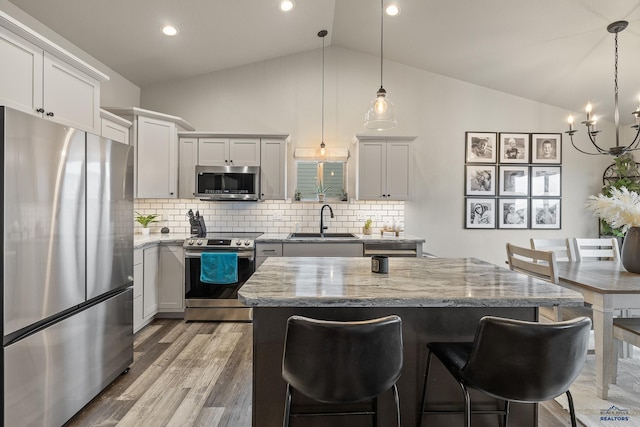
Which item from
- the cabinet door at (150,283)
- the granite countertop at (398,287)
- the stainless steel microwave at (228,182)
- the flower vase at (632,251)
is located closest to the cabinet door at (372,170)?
the stainless steel microwave at (228,182)

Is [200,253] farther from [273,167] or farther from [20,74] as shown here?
[20,74]

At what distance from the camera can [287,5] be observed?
324cm

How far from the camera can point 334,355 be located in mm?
Result: 1125

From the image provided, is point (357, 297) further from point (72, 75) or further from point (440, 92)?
point (440, 92)

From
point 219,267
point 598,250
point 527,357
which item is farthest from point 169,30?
point 598,250

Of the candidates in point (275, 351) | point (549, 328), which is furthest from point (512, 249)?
point (275, 351)

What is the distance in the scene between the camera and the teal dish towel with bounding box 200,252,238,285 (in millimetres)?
3439

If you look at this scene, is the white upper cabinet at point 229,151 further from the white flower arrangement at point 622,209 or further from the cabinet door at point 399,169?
the white flower arrangement at point 622,209

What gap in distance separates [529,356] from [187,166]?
3818 millimetres

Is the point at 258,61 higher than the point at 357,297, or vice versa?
the point at 258,61

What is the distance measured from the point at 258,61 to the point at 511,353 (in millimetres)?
4366

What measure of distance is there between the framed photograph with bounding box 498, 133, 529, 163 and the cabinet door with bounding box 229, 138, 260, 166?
329cm

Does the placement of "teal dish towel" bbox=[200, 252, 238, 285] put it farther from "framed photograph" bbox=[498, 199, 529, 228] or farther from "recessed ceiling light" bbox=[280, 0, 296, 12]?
"framed photograph" bbox=[498, 199, 529, 228]

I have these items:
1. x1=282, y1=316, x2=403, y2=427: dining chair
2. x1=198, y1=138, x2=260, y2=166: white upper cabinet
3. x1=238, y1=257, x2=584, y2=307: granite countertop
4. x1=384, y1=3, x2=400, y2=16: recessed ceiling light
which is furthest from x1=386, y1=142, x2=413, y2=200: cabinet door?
x1=282, y1=316, x2=403, y2=427: dining chair
